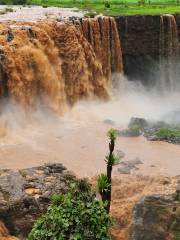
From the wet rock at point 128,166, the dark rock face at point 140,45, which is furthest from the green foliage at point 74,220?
the dark rock face at point 140,45

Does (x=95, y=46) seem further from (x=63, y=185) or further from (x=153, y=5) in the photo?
(x=63, y=185)

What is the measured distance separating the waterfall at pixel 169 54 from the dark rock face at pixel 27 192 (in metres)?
13.5

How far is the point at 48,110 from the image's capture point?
25.0 meters

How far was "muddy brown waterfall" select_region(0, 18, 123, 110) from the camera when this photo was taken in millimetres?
23688

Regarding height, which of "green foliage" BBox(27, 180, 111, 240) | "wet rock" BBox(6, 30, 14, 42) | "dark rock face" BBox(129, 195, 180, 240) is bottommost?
"dark rock face" BBox(129, 195, 180, 240)

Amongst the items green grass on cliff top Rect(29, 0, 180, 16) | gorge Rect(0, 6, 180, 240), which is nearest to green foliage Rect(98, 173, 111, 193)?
gorge Rect(0, 6, 180, 240)

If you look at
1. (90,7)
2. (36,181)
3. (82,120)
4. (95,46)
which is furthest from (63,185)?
(90,7)

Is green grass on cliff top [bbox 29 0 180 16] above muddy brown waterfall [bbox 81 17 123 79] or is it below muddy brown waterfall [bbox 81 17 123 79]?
above

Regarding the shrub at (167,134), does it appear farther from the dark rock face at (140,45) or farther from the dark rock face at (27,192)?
the dark rock face at (140,45)

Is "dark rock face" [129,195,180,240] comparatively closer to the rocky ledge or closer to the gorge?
the rocky ledge

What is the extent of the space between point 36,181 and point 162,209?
17.4 feet

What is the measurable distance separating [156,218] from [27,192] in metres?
4.77

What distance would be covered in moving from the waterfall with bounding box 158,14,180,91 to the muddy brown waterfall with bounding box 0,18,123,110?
264 cm

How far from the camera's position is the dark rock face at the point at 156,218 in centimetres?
1213
